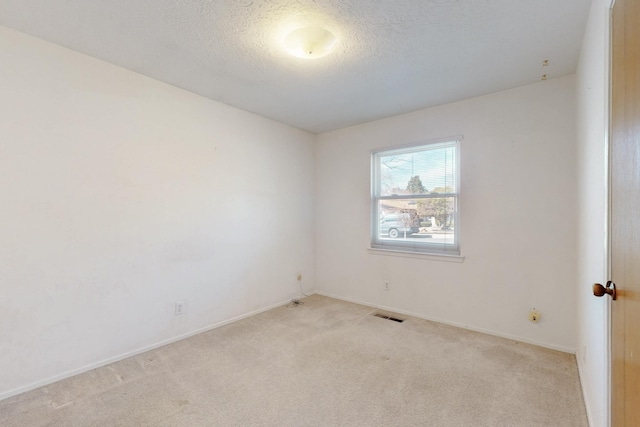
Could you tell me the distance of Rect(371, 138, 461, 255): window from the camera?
3242mm

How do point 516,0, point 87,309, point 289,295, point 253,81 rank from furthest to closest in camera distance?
point 289,295 < point 253,81 < point 87,309 < point 516,0

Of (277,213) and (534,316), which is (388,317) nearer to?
(534,316)

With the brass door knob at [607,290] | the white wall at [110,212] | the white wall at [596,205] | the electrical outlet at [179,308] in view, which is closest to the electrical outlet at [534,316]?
the white wall at [596,205]

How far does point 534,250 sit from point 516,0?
204 cm

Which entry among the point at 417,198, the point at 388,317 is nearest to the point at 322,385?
the point at 388,317

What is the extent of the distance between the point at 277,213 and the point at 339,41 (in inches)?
89.6

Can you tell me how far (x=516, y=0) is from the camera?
5.53ft

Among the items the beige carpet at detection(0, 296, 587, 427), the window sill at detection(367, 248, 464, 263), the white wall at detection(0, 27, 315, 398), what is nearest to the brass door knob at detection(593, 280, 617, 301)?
the beige carpet at detection(0, 296, 587, 427)

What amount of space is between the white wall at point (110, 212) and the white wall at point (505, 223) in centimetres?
178

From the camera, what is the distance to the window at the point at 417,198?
3242mm

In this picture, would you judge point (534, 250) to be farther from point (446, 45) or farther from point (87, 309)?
point (87, 309)

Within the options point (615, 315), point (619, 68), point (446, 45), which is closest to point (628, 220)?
point (615, 315)

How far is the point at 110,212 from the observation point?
2.41 meters

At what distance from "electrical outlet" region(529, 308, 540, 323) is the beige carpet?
0.26m
